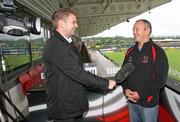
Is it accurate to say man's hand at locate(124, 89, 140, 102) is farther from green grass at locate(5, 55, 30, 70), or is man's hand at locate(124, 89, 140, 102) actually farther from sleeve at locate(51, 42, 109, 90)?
green grass at locate(5, 55, 30, 70)

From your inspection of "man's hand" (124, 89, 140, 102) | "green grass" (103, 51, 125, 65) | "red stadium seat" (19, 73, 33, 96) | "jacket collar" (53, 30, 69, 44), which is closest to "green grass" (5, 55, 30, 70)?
"red stadium seat" (19, 73, 33, 96)

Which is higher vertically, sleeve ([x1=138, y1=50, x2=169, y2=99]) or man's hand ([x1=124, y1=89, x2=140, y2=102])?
sleeve ([x1=138, y1=50, x2=169, y2=99])

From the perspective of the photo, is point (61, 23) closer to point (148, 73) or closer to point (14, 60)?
point (148, 73)

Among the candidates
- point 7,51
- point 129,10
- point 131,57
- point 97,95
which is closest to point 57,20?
point 131,57

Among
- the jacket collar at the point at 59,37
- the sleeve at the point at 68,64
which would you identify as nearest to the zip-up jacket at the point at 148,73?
the sleeve at the point at 68,64

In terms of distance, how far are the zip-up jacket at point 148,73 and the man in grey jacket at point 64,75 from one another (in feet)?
1.82

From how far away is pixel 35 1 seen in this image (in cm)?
484

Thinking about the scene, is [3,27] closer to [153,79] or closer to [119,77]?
[119,77]

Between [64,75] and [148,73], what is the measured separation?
0.85 meters

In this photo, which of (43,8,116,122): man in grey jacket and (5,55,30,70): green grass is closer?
(43,8,116,122): man in grey jacket

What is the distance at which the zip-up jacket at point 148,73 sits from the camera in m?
2.94

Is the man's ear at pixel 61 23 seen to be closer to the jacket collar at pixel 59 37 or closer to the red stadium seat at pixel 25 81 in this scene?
the jacket collar at pixel 59 37

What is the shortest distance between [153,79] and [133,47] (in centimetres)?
37

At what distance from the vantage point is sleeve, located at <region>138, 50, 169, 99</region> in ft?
9.61
